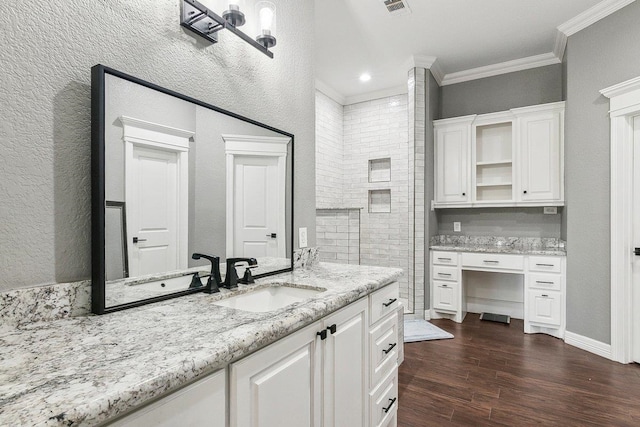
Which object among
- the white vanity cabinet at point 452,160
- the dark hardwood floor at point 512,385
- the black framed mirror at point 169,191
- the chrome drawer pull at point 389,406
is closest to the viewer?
the black framed mirror at point 169,191

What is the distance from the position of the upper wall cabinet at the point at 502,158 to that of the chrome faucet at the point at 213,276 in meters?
3.29

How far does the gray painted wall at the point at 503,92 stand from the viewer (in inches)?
149

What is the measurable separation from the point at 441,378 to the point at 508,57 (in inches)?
140

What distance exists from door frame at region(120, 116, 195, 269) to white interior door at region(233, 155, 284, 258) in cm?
28

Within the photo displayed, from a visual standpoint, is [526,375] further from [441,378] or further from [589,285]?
[589,285]

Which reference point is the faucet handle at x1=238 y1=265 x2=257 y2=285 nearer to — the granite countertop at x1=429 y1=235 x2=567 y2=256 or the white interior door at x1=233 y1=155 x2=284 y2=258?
the white interior door at x1=233 y1=155 x2=284 y2=258

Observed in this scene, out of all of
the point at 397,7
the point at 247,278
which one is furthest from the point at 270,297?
the point at 397,7

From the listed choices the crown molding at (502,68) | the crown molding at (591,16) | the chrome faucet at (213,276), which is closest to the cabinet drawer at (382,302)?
the chrome faucet at (213,276)

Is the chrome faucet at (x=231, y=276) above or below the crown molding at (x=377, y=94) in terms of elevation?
below

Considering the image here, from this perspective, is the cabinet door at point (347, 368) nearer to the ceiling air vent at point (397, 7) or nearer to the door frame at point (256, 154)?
the door frame at point (256, 154)

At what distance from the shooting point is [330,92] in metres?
4.86

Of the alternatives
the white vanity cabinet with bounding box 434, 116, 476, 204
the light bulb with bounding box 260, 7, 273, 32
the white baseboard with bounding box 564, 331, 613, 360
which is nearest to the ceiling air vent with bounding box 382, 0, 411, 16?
the white vanity cabinet with bounding box 434, 116, 476, 204

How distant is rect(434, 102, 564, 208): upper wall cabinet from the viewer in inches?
138

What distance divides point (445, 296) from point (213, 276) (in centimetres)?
320
